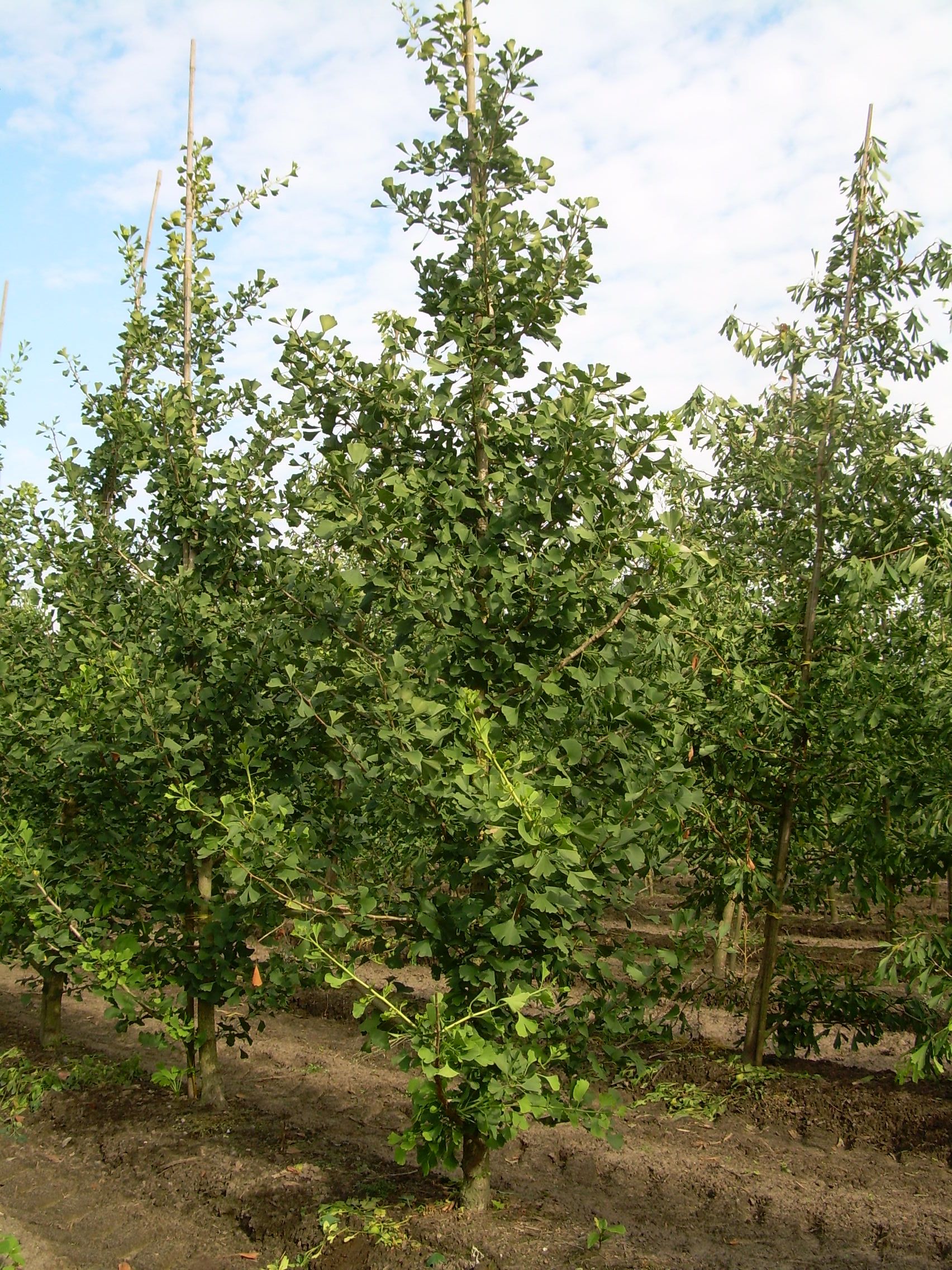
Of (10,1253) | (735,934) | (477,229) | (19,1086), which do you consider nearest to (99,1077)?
(19,1086)

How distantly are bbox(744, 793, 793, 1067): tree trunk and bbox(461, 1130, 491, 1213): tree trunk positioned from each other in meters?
2.81

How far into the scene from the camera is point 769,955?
6289mm

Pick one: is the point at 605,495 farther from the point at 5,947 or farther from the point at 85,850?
the point at 5,947

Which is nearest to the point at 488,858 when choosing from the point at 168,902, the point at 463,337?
the point at 463,337

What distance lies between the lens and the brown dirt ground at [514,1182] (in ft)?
13.2

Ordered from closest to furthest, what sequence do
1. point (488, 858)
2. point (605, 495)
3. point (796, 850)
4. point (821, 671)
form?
point (488, 858)
point (605, 495)
point (821, 671)
point (796, 850)

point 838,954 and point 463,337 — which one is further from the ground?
point 463,337

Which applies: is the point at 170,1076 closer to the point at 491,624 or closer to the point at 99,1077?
the point at 99,1077

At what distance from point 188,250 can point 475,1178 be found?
17.4 feet

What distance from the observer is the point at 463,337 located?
386cm

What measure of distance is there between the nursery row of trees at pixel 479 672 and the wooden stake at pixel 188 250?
0.03m

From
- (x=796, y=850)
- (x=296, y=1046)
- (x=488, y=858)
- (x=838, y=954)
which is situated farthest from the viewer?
(x=838, y=954)

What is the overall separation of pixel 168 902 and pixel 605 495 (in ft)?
10.8

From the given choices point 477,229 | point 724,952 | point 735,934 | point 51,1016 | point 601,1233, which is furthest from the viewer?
point 724,952
